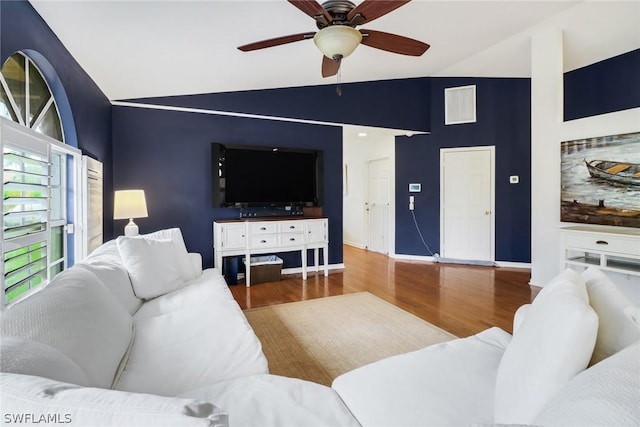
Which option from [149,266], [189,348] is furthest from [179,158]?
[189,348]

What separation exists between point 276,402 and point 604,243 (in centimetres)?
367

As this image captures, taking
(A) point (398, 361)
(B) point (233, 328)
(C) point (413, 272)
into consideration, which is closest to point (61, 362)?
(B) point (233, 328)

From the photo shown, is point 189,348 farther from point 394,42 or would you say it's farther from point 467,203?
point 467,203

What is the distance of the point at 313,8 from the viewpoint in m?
1.96

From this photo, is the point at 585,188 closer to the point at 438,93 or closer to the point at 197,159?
the point at 438,93

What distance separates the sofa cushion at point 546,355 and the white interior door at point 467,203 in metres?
4.67

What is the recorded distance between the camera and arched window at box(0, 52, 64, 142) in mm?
1805

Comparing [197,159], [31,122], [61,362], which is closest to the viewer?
[61,362]

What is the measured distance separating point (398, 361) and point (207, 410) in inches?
39.4

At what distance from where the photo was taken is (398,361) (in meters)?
1.37

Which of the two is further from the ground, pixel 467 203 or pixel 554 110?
pixel 554 110

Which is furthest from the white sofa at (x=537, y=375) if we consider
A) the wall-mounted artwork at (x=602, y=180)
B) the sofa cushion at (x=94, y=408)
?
the wall-mounted artwork at (x=602, y=180)

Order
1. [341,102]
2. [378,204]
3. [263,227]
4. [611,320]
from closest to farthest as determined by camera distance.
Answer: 1. [611,320]
2. [263,227]
3. [341,102]
4. [378,204]

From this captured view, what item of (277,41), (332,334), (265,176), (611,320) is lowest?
(332,334)
